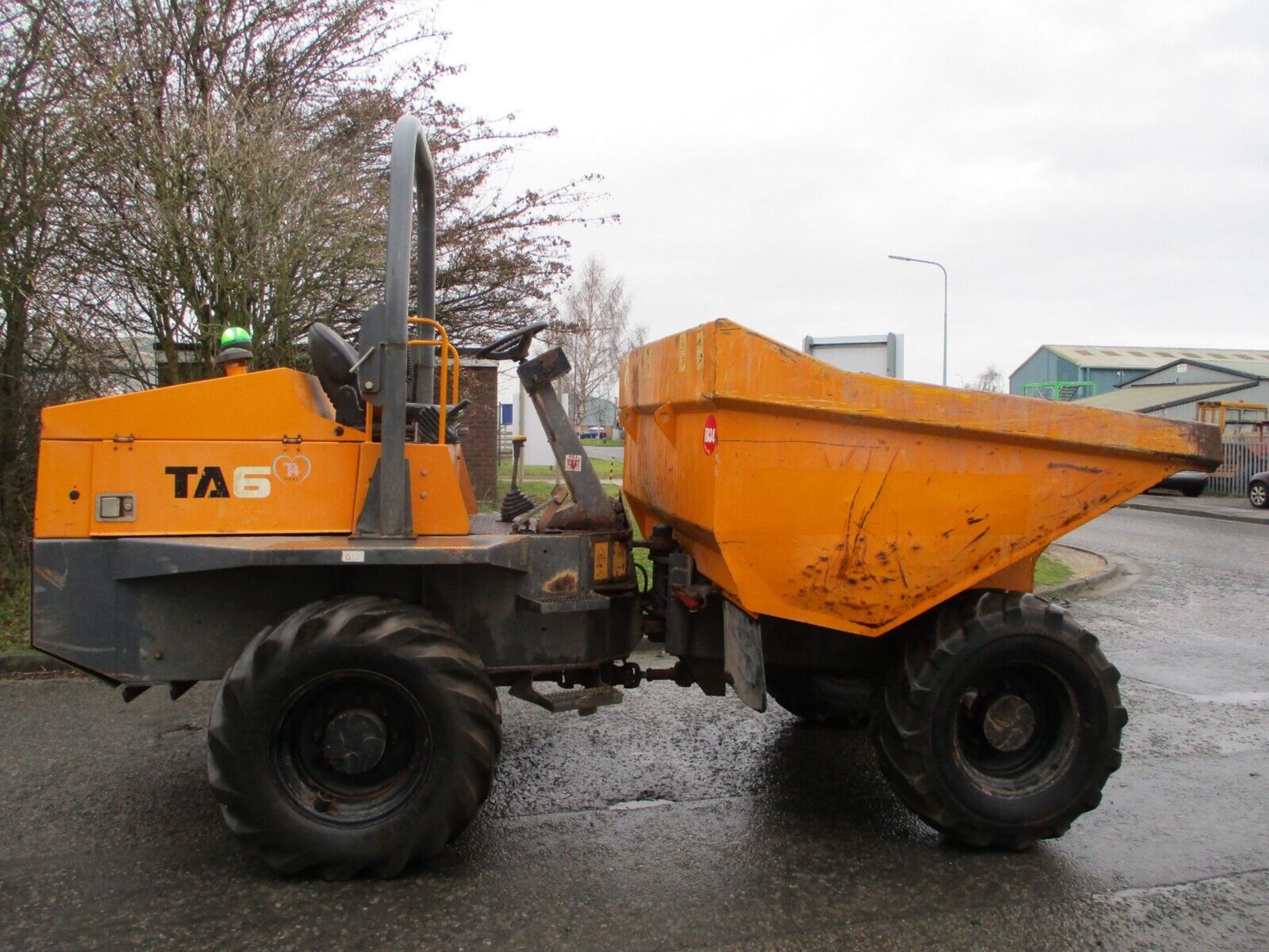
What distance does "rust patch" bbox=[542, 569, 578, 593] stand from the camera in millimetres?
4301

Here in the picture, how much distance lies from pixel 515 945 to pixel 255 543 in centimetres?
176

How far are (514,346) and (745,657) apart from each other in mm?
1766

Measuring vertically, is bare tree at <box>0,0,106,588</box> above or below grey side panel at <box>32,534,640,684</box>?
above

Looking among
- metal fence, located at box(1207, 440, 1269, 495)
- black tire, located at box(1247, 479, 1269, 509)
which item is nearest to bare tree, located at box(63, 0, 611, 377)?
black tire, located at box(1247, 479, 1269, 509)

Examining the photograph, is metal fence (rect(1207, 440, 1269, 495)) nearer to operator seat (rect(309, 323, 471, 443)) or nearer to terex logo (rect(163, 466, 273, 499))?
operator seat (rect(309, 323, 471, 443))

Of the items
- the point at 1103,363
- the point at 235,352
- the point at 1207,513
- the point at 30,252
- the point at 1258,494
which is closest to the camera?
the point at 235,352

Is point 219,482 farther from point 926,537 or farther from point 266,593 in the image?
point 926,537

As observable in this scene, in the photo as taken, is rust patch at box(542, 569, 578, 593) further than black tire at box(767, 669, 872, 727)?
No

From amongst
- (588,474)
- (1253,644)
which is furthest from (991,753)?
(1253,644)

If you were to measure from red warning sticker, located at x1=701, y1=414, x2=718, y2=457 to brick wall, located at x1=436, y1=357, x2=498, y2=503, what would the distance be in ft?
30.2

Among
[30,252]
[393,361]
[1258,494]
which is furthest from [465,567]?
[1258,494]

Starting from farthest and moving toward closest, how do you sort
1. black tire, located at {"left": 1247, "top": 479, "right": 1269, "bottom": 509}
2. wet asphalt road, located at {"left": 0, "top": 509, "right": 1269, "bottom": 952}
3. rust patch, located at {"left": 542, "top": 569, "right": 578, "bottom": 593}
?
black tire, located at {"left": 1247, "top": 479, "right": 1269, "bottom": 509} < rust patch, located at {"left": 542, "top": 569, "right": 578, "bottom": 593} < wet asphalt road, located at {"left": 0, "top": 509, "right": 1269, "bottom": 952}

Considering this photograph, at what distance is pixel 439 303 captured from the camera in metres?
12.0

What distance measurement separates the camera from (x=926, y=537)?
12.9 ft
